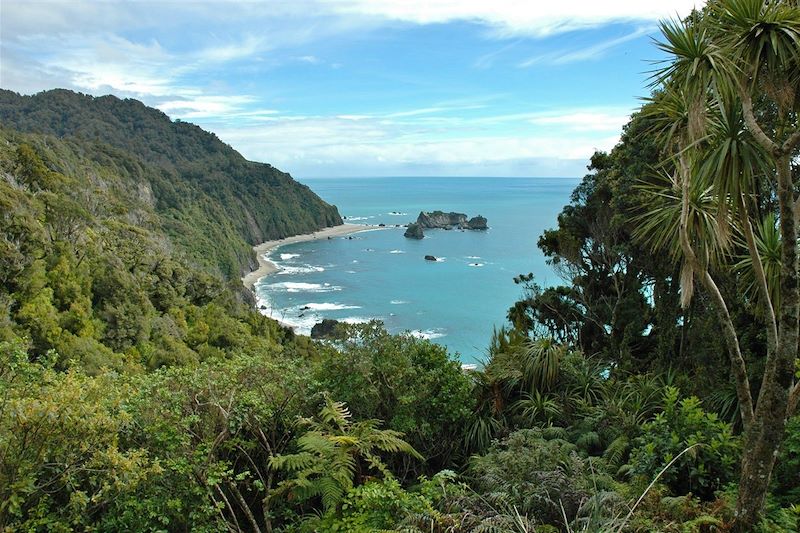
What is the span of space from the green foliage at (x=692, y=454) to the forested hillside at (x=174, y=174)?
54499 mm

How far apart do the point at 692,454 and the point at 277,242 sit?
320 ft

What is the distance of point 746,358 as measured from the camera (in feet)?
19.8

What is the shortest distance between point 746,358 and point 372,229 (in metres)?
105

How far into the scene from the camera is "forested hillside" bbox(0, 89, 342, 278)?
Result: 6881cm

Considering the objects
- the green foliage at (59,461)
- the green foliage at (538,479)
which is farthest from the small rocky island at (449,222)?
the green foliage at (59,461)

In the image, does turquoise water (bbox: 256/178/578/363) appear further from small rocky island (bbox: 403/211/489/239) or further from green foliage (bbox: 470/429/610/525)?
green foliage (bbox: 470/429/610/525)

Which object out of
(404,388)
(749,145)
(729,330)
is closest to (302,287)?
(404,388)

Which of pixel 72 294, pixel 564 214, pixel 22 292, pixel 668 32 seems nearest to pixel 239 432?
pixel 668 32

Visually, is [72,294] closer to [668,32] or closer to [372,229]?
[668,32]

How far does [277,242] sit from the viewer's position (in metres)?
99.1

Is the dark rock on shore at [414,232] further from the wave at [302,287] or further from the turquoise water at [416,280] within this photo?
the wave at [302,287]

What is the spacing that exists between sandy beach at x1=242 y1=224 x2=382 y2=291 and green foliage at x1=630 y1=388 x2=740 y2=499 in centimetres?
6296

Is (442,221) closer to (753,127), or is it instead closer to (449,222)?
(449,222)

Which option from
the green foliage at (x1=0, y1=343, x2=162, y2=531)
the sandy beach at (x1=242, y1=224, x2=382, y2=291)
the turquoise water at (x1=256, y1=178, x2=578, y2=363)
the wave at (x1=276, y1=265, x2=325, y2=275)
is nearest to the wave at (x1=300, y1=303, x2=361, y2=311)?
the turquoise water at (x1=256, y1=178, x2=578, y2=363)
